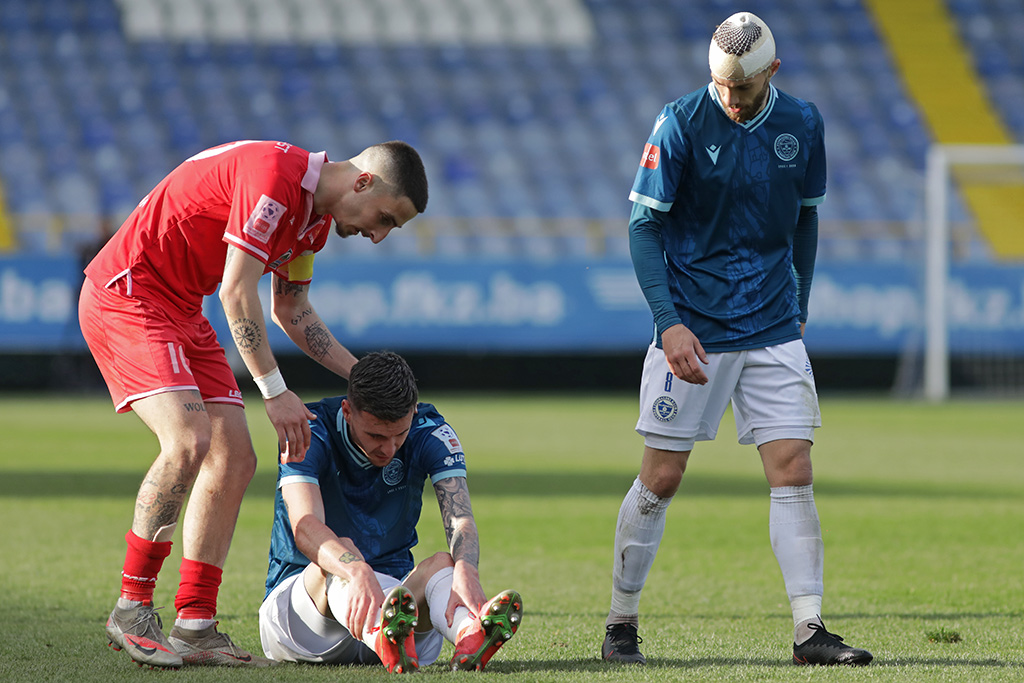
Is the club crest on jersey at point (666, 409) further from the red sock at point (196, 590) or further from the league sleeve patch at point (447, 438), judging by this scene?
the red sock at point (196, 590)

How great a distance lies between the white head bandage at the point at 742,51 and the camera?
3943mm

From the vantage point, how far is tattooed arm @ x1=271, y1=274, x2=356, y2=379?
4.47 m

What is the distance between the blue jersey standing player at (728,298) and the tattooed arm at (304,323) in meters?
1.09

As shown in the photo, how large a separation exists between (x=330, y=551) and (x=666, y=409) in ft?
3.93

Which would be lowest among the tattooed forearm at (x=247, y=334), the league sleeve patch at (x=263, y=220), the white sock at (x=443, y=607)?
the white sock at (x=443, y=607)

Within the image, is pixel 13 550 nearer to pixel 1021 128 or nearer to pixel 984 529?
pixel 984 529

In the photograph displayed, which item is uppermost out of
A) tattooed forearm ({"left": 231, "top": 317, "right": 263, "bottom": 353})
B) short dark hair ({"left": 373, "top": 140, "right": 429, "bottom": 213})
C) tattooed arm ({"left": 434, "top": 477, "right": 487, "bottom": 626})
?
short dark hair ({"left": 373, "top": 140, "right": 429, "bottom": 213})

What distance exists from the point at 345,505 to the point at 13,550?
10.6 ft

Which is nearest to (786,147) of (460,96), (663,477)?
(663,477)

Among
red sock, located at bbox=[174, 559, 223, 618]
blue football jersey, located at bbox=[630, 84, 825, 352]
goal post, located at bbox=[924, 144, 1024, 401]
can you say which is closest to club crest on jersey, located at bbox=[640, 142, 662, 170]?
blue football jersey, located at bbox=[630, 84, 825, 352]

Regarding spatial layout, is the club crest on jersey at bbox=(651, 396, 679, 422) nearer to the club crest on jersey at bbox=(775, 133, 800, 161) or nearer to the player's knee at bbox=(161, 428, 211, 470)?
the club crest on jersey at bbox=(775, 133, 800, 161)

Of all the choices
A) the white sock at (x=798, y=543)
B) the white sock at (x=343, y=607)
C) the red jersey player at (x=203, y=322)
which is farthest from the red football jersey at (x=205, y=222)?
the white sock at (x=798, y=543)

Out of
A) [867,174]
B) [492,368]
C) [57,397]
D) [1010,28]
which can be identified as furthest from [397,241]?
[1010,28]

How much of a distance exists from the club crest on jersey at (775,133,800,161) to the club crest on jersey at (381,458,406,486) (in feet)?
5.12
